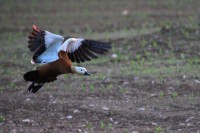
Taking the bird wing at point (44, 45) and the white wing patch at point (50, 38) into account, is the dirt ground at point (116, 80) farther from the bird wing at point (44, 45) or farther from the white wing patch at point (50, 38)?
the white wing patch at point (50, 38)

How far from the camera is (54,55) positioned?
8453 millimetres

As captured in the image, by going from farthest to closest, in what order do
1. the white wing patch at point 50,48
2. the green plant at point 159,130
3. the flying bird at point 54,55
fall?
the white wing patch at point 50,48, the flying bird at point 54,55, the green plant at point 159,130

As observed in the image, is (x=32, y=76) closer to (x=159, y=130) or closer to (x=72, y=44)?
(x=72, y=44)

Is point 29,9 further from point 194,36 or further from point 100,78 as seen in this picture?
point 100,78

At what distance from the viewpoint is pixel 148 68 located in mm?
10828

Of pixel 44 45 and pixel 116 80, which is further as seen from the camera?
pixel 116 80

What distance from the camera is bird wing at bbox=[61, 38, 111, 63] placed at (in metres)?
7.91

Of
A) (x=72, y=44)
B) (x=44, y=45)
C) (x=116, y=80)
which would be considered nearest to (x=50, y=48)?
(x=44, y=45)

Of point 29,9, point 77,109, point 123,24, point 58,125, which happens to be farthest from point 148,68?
point 29,9

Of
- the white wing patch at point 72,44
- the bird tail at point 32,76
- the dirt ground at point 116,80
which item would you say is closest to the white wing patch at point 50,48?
the white wing patch at point 72,44

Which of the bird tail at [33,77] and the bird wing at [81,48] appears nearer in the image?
the bird wing at [81,48]

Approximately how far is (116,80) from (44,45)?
6.49ft

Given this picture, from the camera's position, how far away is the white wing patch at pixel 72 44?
8.24 m

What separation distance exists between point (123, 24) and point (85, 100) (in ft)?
23.0
